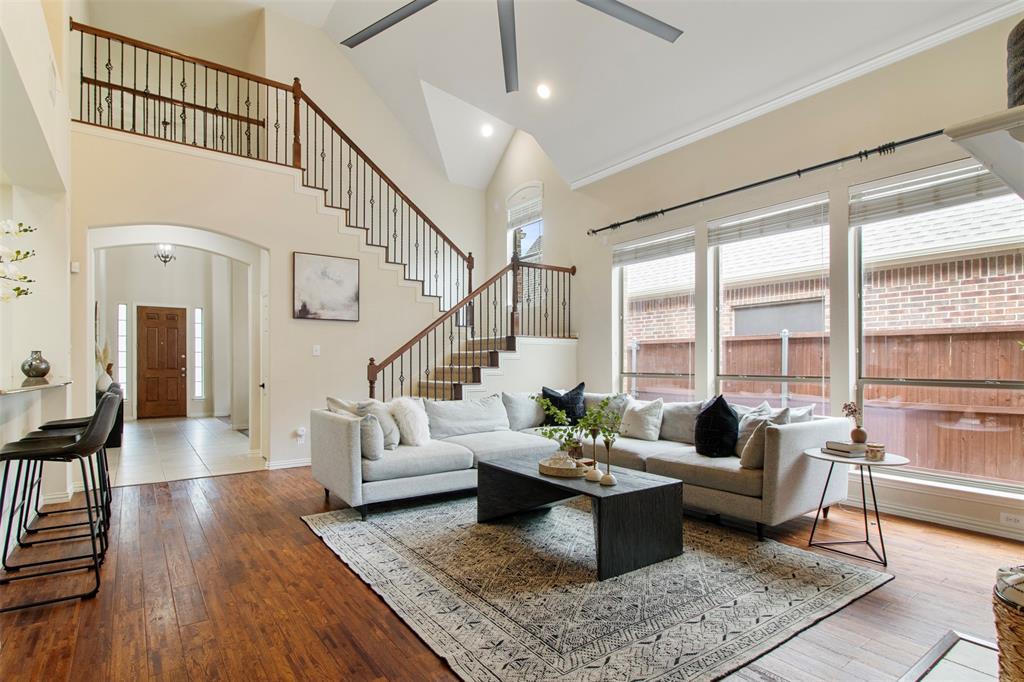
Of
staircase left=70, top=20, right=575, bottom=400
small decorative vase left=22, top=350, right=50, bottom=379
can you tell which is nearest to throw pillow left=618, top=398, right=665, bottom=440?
staircase left=70, top=20, right=575, bottom=400

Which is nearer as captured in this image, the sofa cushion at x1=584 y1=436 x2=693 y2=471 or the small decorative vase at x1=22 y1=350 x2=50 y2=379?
the small decorative vase at x1=22 y1=350 x2=50 y2=379

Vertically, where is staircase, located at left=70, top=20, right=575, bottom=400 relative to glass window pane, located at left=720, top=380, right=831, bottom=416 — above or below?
above

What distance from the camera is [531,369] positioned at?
254 inches

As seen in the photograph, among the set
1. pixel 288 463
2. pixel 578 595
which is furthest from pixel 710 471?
pixel 288 463

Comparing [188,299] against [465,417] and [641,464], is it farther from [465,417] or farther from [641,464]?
[641,464]

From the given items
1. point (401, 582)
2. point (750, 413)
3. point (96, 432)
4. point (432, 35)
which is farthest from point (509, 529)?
point (432, 35)

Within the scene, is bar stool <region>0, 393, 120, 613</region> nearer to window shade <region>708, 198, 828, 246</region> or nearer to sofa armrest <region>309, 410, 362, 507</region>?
sofa armrest <region>309, 410, 362, 507</region>

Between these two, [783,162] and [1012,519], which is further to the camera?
[783,162]

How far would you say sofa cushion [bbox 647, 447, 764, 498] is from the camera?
11.6 feet

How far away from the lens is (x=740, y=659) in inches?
84.0

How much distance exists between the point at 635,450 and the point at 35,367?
15.0 feet

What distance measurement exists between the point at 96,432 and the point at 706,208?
518 cm

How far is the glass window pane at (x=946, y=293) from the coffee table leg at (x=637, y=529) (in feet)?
7.62

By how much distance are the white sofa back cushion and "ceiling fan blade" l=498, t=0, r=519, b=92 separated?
2.81m
